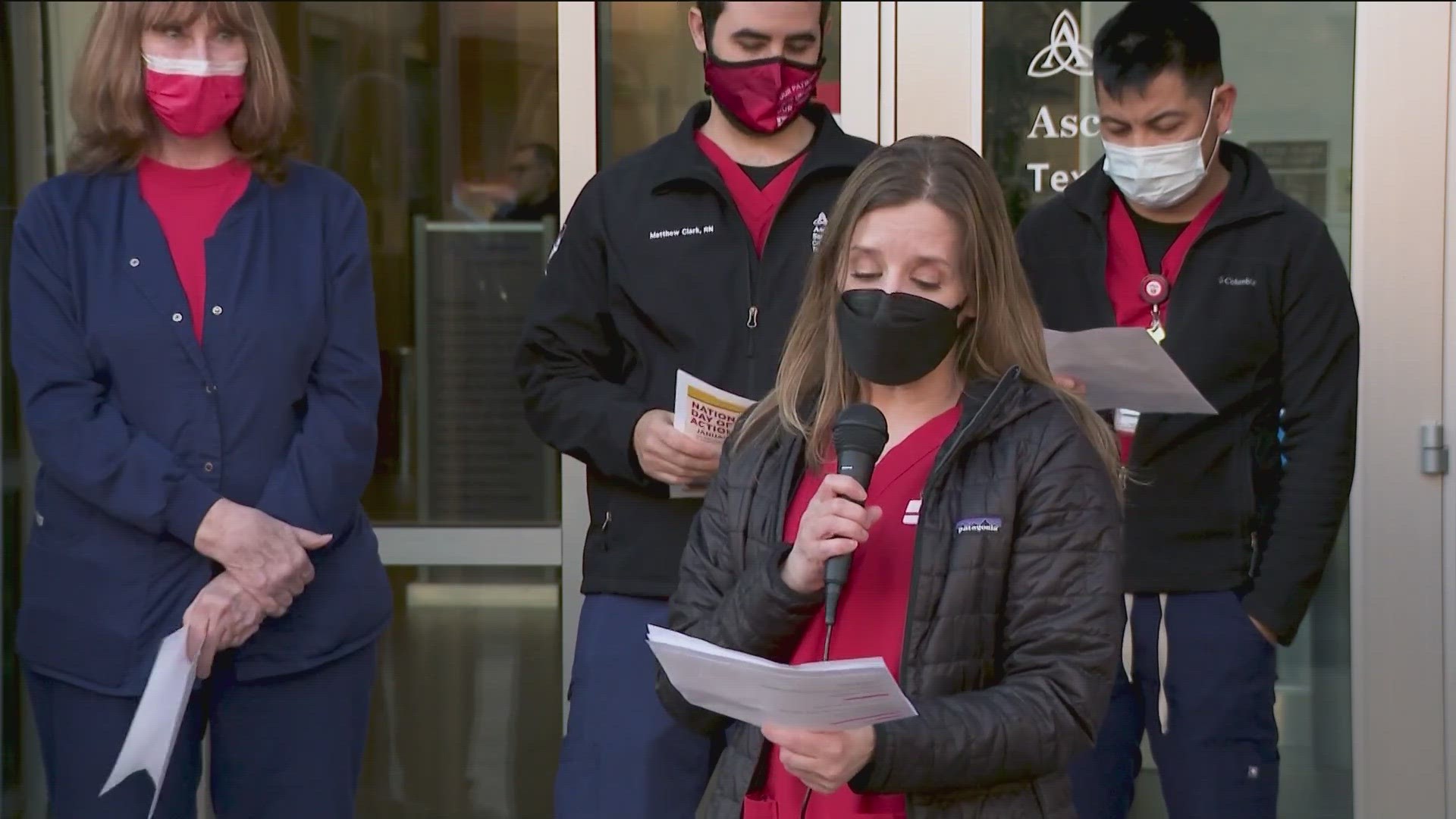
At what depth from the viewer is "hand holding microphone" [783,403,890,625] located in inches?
82.8

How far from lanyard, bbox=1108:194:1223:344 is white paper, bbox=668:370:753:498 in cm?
89

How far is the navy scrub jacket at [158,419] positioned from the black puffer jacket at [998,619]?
1067mm

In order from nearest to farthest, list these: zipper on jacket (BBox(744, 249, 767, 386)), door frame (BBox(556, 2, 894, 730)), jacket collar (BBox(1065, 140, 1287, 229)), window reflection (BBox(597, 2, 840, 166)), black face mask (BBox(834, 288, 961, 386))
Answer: black face mask (BBox(834, 288, 961, 386)) < zipper on jacket (BBox(744, 249, 767, 386)) < jacket collar (BBox(1065, 140, 1287, 229)) < door frame (BBox(556, 2, 894, 730)) < window reflection (BBox(597, 2, 840, 166))

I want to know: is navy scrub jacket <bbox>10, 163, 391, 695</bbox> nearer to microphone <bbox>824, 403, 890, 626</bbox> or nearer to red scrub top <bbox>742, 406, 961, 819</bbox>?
red scrub top <bbox>742, 406, 961, 819</bbox>

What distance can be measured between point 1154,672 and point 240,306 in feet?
5.89

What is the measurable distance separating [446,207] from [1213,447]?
301 cm

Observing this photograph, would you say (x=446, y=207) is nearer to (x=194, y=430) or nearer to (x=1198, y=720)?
(x=194, y=430)

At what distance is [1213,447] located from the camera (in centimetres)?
334

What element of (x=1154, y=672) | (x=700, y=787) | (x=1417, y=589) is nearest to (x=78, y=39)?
(x=700, y=787)

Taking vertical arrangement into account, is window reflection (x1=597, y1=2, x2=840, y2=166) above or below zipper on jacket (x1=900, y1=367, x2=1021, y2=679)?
above

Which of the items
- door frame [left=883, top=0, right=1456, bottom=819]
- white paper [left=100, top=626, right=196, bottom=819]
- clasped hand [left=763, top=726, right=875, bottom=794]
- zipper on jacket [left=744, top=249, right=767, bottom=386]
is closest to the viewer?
clasped hand [left=763, top=726, right=875, bottom=794]

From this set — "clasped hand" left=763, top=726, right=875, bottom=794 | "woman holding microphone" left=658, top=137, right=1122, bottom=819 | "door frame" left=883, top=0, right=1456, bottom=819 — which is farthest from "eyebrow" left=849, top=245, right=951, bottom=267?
"door frame" left=883, top=0, right=1456, bottom=819

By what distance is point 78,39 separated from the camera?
520 cm

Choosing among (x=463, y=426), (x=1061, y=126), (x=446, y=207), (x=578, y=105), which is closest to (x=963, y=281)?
(x=1061, y=126)
